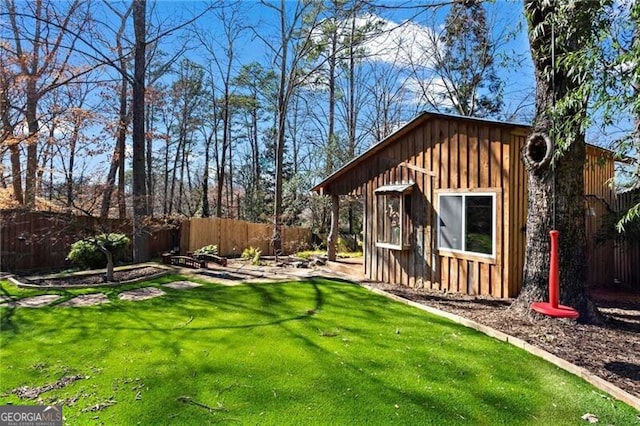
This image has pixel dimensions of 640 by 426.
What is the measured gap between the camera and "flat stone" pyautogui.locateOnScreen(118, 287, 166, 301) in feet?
20.2

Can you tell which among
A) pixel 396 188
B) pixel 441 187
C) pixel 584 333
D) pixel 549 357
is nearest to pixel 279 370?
pixel 549 357

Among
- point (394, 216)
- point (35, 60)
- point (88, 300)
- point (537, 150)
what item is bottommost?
point (88, 300)

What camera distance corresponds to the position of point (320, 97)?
20.3 metres

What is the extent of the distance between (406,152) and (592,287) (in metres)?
4.86

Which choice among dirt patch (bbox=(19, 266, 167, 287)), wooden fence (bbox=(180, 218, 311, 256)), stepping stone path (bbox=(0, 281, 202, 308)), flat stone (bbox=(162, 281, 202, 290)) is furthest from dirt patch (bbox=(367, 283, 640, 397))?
wooden fence (bbox=(180, 218, 311, 256))

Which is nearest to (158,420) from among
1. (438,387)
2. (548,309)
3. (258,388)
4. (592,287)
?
(258,388)

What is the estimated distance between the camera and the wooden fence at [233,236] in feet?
44.3

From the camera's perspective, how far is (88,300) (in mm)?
5910

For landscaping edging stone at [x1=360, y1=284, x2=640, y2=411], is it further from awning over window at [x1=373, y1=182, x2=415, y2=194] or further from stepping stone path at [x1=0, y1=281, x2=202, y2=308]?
stepping stone path at [x1=0, y1=281, x2=202, y2=308]

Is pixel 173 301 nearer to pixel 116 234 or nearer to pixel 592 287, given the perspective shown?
pixel 116 234

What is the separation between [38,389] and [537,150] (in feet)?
19.1

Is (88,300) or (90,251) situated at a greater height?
(90,251)

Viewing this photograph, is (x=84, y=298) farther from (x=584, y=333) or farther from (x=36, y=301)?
(x=584, y=333)

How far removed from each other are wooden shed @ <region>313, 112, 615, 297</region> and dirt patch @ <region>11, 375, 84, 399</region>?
6.03m
